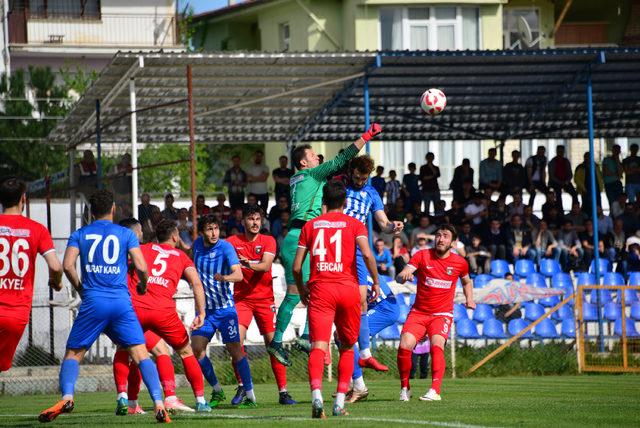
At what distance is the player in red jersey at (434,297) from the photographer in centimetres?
1421

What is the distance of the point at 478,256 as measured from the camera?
27.2 metres

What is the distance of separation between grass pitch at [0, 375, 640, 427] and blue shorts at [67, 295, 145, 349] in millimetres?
763

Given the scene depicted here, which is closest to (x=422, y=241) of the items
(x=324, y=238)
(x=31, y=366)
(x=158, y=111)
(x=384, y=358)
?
(x=384, y=358)

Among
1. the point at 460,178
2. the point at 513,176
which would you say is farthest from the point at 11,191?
the point at 513,176

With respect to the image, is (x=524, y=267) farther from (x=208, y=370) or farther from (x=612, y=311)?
(x=208, y=370)

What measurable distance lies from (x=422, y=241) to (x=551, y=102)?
196 inches

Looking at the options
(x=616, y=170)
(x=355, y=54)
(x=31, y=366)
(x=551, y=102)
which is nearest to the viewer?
(x=31, y=366)

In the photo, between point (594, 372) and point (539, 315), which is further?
point (539, 315)

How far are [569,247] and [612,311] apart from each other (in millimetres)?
5005

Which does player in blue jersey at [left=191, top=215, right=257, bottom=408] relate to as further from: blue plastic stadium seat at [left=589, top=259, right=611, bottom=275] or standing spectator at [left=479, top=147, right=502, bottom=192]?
standing spectator at [left=479, top=147, right=502, bottom=192]

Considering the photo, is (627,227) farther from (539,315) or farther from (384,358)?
(384,358)

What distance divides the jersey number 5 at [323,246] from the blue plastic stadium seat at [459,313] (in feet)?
40.3

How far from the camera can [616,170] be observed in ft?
98.8

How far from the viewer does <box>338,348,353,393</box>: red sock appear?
11500 millimetres
